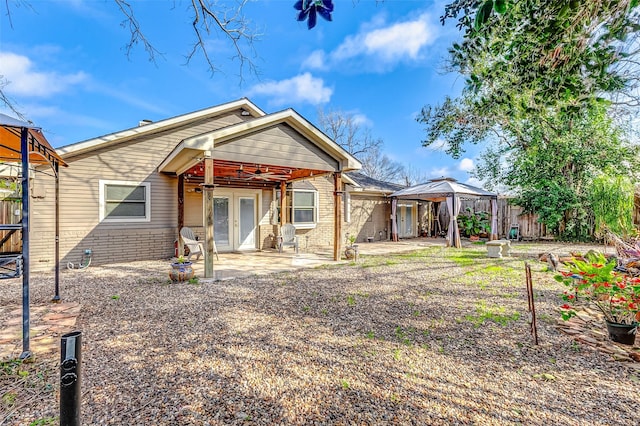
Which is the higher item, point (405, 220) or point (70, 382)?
point (405, 220)

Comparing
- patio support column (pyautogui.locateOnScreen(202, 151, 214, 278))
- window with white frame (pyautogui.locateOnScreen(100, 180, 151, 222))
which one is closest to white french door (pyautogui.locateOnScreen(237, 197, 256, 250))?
window with white frame (pyautogui.locateOnScreen(100, 180, 151, 222))

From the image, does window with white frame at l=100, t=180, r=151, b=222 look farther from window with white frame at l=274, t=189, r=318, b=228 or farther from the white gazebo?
the white gazebo

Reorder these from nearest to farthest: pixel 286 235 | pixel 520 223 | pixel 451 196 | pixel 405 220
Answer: pixel 286 235 → pixel 451 196 → pixel 520 223 → pixel 405 220

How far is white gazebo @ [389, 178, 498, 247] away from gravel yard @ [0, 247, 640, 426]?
297 inches

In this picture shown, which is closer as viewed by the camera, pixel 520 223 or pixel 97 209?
pixel 97 209

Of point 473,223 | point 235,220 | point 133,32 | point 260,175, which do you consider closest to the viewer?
point 133,32

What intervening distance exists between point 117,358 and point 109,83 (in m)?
10.8

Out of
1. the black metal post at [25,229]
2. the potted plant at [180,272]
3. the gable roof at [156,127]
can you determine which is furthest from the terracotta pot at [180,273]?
the gable roof at [156,127]

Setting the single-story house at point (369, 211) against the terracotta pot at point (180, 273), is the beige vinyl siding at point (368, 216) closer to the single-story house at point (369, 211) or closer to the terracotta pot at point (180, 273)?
the single-story house at point (369, 211)

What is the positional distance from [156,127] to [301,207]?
5.55 m

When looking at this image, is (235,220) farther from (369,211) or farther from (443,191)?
(443,191)

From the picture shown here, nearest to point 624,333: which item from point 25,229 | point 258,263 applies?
point 25,229

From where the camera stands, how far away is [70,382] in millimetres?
1480

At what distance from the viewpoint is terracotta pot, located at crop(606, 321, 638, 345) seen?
3.42 metres
